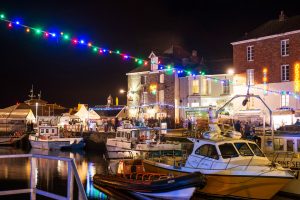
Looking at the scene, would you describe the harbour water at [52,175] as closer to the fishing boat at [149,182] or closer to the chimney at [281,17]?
the fishing boat at [149,182]

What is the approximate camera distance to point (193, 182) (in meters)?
16.6

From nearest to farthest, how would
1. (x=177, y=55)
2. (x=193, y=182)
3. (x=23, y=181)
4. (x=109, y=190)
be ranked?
(x=193, y=182) < (x=109, y=190) < (x=23, y=181) < (x=177, y=55)

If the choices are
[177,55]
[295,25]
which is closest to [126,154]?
[295,25]

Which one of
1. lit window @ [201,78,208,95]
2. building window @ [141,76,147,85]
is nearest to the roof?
lit window @ [201,78,208,95]

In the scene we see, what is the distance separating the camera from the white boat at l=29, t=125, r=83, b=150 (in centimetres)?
4797

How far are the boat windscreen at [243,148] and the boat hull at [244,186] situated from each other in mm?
1540

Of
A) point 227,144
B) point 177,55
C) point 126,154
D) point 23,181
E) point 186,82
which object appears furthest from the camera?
point 177,55

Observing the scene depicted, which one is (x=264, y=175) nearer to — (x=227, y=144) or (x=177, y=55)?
(x=227, y=144)

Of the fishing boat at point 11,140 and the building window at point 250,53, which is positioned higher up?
the building window at point 250,53

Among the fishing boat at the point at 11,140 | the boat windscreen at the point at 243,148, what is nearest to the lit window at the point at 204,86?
the fishing boat at the point at 11,140

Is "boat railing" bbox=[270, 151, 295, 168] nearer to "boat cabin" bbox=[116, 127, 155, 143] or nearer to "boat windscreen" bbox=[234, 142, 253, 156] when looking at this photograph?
"boat windscreen" bbox=[234, 142, 253, 156]

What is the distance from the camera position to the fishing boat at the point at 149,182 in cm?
1672

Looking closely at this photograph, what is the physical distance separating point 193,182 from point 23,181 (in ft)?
45.6

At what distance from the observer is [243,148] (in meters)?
18.6
